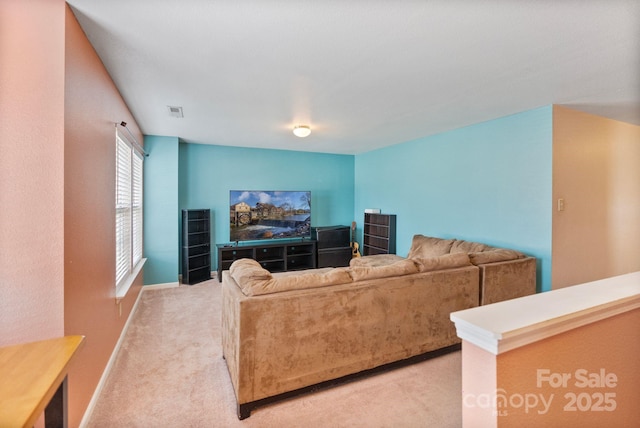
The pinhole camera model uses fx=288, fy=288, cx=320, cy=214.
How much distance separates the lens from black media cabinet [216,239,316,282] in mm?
4977

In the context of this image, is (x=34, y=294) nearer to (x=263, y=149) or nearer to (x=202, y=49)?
(x=202, y=49)

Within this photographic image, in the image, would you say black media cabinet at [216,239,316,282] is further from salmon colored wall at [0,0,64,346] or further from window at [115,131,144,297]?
salmon colored wall at [0,0,64,346]

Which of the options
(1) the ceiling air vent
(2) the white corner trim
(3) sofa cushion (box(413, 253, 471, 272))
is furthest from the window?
(2) the white corner trim

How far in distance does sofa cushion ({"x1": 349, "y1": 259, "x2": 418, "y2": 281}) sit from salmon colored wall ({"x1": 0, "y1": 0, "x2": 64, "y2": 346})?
1.75 meters

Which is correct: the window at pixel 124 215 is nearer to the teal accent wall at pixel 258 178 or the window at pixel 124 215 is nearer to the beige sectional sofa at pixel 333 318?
the beige sectional sofa at pixel 333 318

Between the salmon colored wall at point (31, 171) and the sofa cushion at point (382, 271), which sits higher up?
the salmon colored wall at point (31, 171)

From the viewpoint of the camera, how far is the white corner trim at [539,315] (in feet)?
2.79

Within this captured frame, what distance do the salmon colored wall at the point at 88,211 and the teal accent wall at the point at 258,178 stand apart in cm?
263

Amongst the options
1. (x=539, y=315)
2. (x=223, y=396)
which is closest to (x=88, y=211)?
(x=223, y=396)

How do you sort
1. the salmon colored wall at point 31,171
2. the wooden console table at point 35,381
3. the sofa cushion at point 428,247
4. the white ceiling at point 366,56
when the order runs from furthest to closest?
1. the sofa cushion at point 428,247
2. the white ceiling at point 366,56
3. the salmon colored wall at point 31,171
4. the wooden console table at point 35,381

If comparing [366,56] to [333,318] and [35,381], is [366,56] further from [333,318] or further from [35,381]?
[35,381]

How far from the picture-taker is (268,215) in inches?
211

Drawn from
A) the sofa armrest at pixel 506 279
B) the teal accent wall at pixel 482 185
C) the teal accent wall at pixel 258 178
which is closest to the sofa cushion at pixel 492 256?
the sofa armrest at pixel 506 279

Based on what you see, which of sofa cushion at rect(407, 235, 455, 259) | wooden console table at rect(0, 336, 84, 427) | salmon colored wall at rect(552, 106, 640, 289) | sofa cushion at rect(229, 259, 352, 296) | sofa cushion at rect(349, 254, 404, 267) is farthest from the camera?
sofa cushion at rect(349, 254, 404, 267)
